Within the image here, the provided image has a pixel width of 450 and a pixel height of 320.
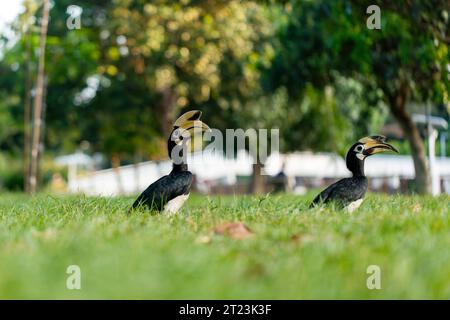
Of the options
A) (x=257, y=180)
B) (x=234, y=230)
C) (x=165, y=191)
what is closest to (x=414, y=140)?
(x=165, y=191)

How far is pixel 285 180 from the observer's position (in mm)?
26844

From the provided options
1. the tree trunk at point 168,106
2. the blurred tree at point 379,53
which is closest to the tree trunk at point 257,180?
the tree trunk at point 168,106

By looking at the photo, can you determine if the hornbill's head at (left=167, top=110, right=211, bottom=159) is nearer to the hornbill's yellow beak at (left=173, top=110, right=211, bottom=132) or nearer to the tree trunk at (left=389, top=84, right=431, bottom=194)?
the hornbill's yellow beak at (left=173, top=110, right=211, bottom=132)

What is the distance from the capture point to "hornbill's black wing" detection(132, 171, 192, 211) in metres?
6.36

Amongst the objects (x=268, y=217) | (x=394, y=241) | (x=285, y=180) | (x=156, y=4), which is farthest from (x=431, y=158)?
(x=394, y=241)

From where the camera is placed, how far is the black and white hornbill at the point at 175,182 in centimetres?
638

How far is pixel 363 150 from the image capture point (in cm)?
704

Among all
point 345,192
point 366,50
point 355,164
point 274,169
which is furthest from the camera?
point 274,169

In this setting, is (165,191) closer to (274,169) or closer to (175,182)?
(175,182)

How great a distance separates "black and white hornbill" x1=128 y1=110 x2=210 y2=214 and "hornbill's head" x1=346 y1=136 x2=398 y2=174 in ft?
5.52

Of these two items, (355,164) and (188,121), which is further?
(355,164)

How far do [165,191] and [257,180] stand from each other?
77.4 ft

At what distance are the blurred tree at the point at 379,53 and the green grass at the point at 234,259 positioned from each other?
704cm
